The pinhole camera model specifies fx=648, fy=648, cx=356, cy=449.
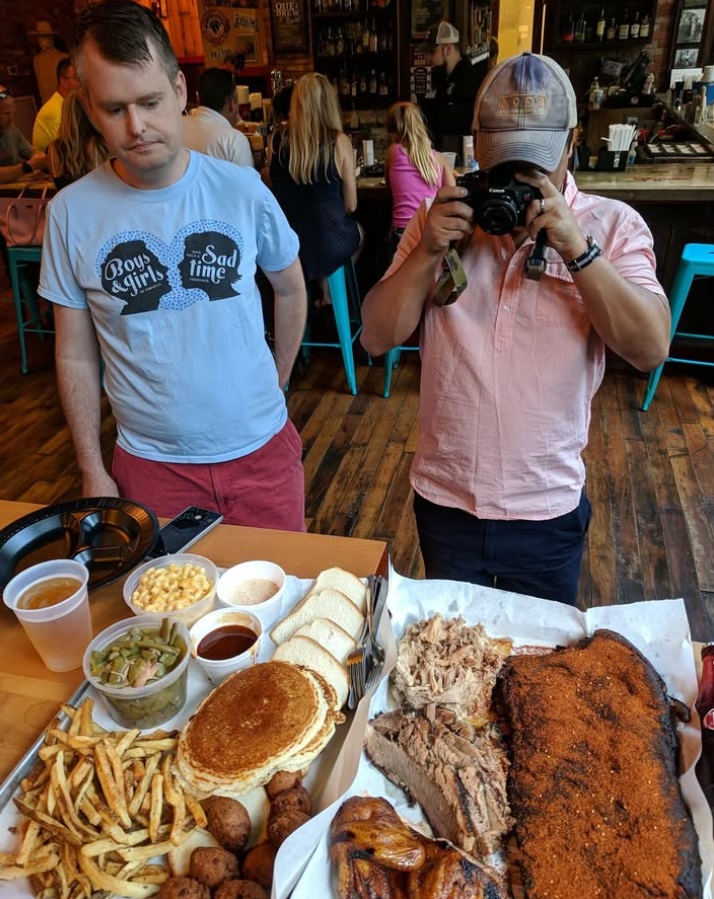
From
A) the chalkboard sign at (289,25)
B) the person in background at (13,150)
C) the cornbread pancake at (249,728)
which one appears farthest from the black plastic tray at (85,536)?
the chalkboard sign at (289,25)

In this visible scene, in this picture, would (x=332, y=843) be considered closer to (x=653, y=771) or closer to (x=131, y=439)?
(x=653, y=771)

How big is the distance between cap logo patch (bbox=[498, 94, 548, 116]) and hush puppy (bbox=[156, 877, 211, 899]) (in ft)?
4.17

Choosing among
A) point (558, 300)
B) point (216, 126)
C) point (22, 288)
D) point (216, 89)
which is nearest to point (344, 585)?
point (558, 300)

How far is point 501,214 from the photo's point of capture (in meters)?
1.18

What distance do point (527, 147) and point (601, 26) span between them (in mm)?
7736

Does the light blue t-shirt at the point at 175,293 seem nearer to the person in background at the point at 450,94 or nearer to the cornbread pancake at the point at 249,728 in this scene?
the cornbread pancake at the point at 249,728

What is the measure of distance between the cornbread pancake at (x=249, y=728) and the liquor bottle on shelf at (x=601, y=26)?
8.46 m

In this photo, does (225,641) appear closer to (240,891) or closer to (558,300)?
(240,891)

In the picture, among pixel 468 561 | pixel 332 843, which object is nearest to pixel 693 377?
pixel 468 561

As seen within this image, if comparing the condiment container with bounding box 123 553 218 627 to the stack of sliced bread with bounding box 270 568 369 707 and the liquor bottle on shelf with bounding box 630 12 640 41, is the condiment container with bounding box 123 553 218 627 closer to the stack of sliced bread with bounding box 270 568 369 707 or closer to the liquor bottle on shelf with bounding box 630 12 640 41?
the stack of sliced bread with bounding box 270 568 369 707

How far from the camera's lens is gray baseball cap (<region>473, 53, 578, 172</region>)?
1.14m

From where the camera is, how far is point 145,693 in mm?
970

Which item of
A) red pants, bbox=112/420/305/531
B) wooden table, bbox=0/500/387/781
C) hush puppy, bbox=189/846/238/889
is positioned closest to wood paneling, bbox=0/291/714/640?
red pants, bbox=112/420/305/531

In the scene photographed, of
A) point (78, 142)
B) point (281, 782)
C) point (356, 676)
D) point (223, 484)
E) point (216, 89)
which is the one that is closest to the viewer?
point (281, 782)
